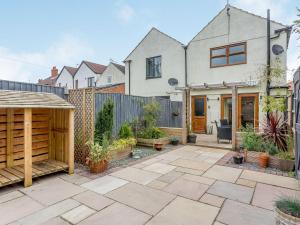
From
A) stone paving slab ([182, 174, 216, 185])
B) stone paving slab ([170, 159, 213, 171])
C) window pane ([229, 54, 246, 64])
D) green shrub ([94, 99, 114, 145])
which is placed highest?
window pane ([229, 54, 246, 64])

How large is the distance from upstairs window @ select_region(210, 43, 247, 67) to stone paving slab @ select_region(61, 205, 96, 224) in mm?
9840

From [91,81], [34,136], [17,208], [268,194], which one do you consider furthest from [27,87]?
[91,81]

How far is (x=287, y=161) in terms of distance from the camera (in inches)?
200

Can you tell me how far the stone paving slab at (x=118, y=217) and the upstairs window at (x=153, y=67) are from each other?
10.6m

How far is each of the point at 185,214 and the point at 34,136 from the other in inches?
174

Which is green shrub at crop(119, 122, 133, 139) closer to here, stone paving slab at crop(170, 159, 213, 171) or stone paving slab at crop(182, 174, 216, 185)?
stone paving slab at crop(170, 159, 213, 171)

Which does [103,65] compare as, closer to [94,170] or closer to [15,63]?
[15,63]

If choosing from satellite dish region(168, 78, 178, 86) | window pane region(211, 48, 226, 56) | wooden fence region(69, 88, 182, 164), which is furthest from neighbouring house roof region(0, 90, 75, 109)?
window pane region(211, 48, 226, 56)

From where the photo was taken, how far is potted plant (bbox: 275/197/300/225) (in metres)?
2.06

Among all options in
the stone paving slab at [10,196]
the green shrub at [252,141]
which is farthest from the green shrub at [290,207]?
the stone paving slab at [10,196]

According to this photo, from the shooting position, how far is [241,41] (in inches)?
392

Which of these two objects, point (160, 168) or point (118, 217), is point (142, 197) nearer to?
point (118, 217)

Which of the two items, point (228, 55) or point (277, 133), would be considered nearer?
point (277, 133)

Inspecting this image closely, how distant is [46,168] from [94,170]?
115 cm
